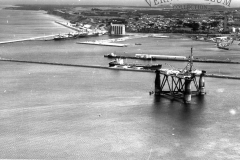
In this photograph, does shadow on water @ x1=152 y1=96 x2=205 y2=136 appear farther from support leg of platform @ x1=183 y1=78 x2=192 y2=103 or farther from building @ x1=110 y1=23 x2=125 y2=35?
building @ x1=110 y1=23 x2=125 y2=35

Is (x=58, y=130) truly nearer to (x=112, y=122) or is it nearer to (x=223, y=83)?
(x=112, y=122)

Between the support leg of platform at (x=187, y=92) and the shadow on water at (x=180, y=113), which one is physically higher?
the support leg of platform at (x=187, y=92)

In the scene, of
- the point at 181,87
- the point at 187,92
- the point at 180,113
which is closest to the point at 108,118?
the point at 180,113

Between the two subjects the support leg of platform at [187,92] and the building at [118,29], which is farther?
the building at [118,29]

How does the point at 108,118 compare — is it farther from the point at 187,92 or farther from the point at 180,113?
the point at 187,92

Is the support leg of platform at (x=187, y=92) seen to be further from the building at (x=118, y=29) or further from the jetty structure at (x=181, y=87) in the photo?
the building at (x=118, y=29)

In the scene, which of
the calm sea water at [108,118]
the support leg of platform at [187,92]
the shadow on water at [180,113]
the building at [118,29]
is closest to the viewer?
the calm sea water at [108,118]

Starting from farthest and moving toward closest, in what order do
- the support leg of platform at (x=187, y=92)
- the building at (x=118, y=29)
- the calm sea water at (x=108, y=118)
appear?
the building at (x=118, y=29)
the support leg of platform at (x=187, y=92)
the calm sea water at (x=108, y=118)

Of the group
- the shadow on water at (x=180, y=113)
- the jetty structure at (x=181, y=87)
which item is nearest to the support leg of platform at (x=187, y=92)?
the jetty structure at (x=181, y=87)

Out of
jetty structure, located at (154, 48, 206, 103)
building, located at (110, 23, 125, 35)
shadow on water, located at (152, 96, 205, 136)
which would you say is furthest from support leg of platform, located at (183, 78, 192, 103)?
building, located at (110, 23, 125, 35)
